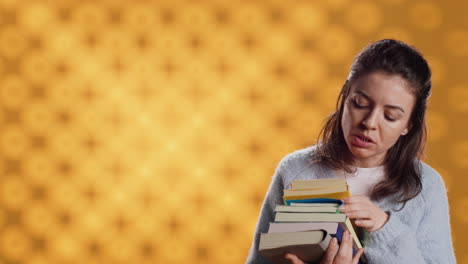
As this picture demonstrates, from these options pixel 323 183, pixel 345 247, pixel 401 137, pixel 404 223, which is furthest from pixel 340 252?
pixel 401 137

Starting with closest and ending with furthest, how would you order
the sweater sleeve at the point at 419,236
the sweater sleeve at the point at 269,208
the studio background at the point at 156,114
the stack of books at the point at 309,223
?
the stack of books at the point at 309,223, the sweater sleeve at the point at 419,236, the sweater sleeve at the point at 269,208, the studio background at the point at 156,114

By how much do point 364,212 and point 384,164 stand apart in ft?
0.87

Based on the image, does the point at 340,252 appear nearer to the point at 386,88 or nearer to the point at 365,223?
the point at 365,223

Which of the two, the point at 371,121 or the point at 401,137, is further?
the point at 401,137

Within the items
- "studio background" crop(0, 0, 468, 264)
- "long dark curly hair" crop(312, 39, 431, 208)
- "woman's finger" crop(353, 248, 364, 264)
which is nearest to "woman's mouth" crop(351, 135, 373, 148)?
"long dark curly hair" crop(312, 39, 431, 208)

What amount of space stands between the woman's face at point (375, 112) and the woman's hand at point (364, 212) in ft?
0.50

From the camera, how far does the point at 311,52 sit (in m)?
2.18

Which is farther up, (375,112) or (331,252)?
(375,112)

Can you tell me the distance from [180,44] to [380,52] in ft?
3.78

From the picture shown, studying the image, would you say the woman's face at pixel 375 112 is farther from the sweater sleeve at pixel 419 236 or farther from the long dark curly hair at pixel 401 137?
the sweater sleeve at pixel 419 236

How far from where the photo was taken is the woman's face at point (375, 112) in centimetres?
114

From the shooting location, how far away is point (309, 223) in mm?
997

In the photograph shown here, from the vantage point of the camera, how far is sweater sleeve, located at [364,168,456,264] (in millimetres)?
1091

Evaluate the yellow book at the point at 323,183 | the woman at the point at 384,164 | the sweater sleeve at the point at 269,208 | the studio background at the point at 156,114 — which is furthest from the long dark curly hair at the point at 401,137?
the studio background at the point at 156,114
